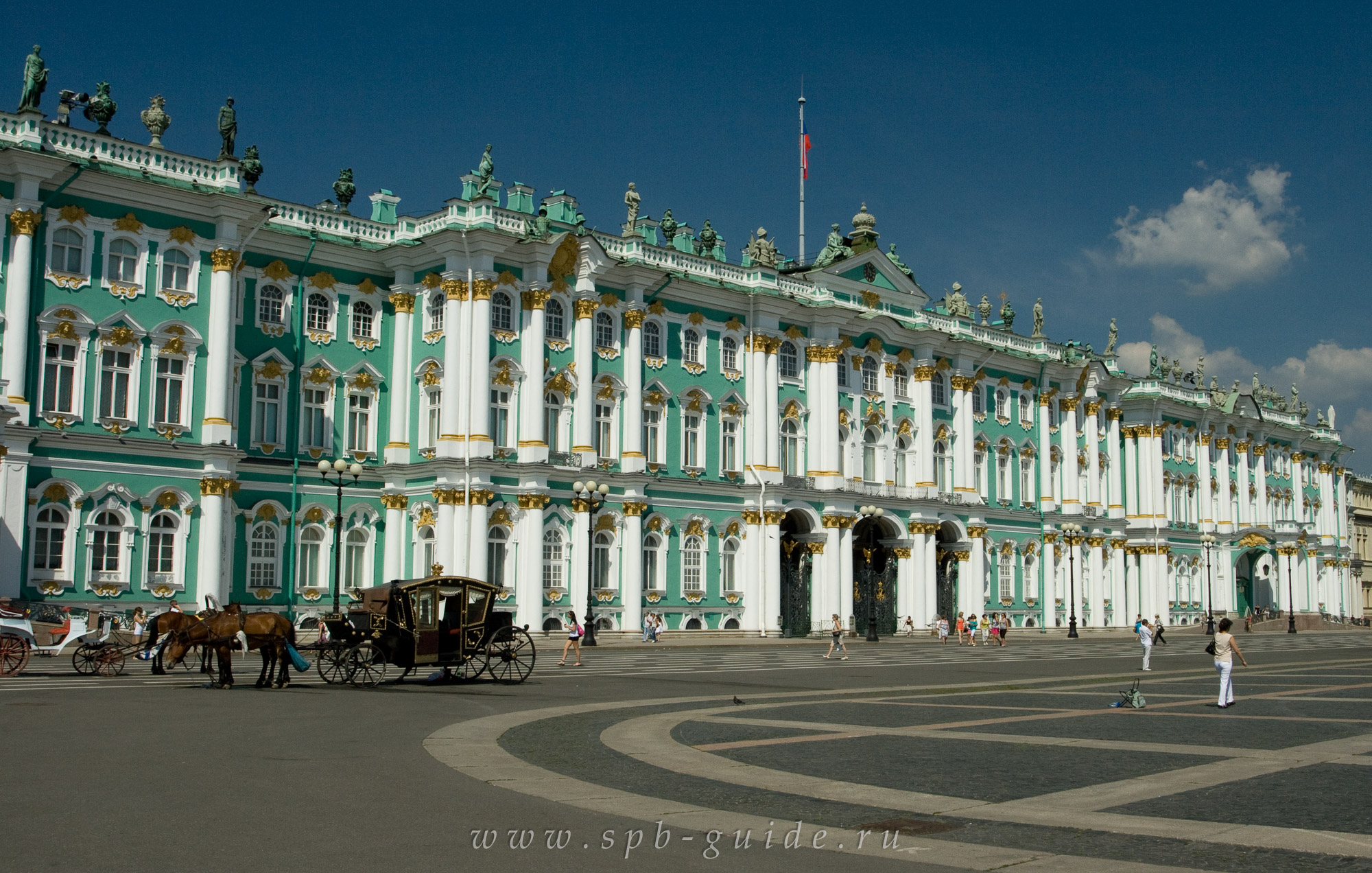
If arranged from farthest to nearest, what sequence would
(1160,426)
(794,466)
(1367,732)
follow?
(1160,426)
(794,466)
(1367,732)

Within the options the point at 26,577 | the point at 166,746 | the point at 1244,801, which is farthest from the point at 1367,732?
the point at 26,577

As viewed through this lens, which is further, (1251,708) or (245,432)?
(245,432)

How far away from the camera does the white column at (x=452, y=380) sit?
1913 inches

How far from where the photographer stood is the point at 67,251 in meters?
42.7

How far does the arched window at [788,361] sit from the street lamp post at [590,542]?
1332 cm

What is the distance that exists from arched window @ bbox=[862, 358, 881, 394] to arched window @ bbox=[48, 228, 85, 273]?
3566 cm

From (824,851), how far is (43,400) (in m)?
38.4

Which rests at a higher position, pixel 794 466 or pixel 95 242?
pixel 95 242

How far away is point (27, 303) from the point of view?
4106cm

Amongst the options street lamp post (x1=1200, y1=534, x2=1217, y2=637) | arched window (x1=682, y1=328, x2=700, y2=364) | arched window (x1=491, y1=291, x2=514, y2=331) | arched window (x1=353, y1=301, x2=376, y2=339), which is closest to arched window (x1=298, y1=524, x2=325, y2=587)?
arched window (x1=353, y1=301, x2=376, y2=339)

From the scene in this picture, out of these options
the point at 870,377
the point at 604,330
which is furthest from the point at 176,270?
the point at 870,377

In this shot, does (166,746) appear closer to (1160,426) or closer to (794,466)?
(794,466)

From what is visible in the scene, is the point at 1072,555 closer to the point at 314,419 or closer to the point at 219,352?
the point at 314,419

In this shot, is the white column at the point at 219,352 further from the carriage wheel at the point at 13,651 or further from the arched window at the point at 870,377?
the arched window at the point at 870,377
